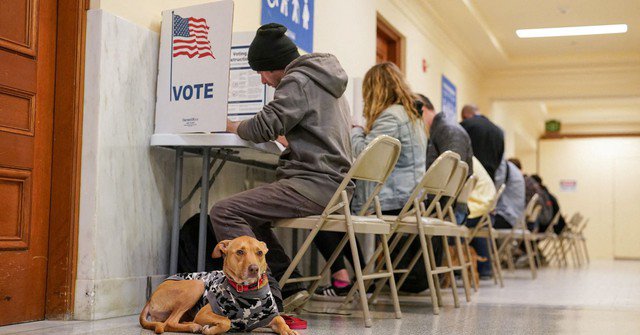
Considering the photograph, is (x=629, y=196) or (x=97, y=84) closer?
(x=97, y=84)

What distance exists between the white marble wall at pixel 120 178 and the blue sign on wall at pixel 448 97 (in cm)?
607

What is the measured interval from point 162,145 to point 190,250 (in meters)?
0.47

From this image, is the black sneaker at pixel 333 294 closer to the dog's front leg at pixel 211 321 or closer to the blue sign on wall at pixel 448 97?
the dog's front leg at pixel 211 321

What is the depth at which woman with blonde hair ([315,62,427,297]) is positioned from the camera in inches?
165

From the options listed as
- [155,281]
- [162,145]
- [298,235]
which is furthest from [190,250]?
[298,235]

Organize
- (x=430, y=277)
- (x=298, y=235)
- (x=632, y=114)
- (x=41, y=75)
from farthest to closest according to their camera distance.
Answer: (x=632, y=114) → (x=298, y=235) → (x=430, y=277) → (x=41, y=75)

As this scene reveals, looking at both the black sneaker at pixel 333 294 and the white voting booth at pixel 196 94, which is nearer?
the white voting booth at pixel 196 94

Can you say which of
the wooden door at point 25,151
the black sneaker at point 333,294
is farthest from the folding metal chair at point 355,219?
the black sneaker at point 333,294

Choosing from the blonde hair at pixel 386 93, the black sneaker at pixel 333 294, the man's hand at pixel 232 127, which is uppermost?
the blonde hair at pixel 386 93

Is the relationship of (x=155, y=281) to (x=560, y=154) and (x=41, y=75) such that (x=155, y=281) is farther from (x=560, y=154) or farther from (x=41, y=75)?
(x=560, y=154)

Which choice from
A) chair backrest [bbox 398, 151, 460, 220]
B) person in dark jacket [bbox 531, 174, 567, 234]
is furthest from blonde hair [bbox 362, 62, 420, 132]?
person in dark jacket [bbox 531, 174, 567, 234]

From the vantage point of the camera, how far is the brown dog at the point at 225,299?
2633 millimetres

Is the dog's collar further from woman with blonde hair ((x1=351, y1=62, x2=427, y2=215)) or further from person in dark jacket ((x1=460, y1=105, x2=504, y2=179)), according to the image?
person in dark jacket ((x1=460, y1=105, x2=504, y2=179))

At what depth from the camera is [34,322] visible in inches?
119
